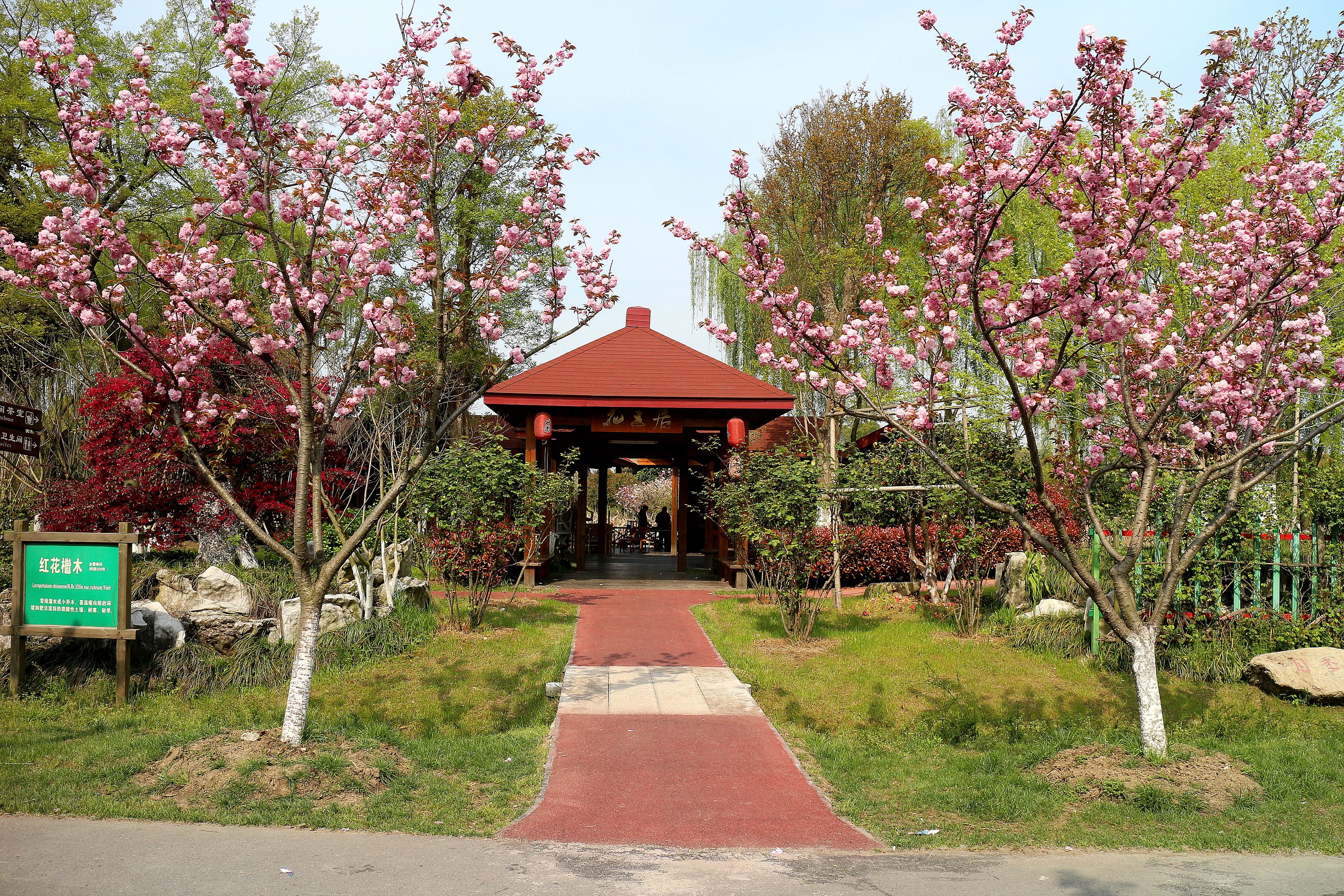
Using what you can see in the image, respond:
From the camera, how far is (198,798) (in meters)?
5.15

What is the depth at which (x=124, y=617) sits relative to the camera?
7582 millimetres

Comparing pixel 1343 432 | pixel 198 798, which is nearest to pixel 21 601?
pixel 198 798

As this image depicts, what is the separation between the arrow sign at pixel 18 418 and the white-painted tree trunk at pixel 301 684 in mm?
3320

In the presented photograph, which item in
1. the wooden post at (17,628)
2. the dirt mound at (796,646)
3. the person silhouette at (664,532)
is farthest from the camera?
the person silhouette at (664,532)

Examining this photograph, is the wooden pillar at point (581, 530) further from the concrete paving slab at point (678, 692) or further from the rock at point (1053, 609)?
the rock at point (1053, 609)

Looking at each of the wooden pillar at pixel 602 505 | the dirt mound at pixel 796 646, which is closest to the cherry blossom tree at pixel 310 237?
the dirt mound at pixel 796 646

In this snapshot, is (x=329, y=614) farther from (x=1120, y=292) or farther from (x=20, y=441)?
(x=1120, y=292)

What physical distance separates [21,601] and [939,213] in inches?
303

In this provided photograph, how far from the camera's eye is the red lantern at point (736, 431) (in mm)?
14414

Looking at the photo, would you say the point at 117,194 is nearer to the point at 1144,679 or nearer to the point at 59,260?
the point at 59,260

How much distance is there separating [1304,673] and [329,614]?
342 inches

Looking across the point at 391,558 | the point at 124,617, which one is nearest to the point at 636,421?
the point at 391,558

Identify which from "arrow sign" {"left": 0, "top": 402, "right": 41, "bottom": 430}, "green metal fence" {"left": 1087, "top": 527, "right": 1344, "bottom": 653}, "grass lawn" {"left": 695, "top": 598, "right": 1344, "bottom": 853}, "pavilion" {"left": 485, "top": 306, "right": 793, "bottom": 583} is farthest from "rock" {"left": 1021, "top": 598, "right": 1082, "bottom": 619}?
"arrow sign" {"left": 0, "top": 402, "right": 41, "bottom": 430}

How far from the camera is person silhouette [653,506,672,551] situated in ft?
88.2
